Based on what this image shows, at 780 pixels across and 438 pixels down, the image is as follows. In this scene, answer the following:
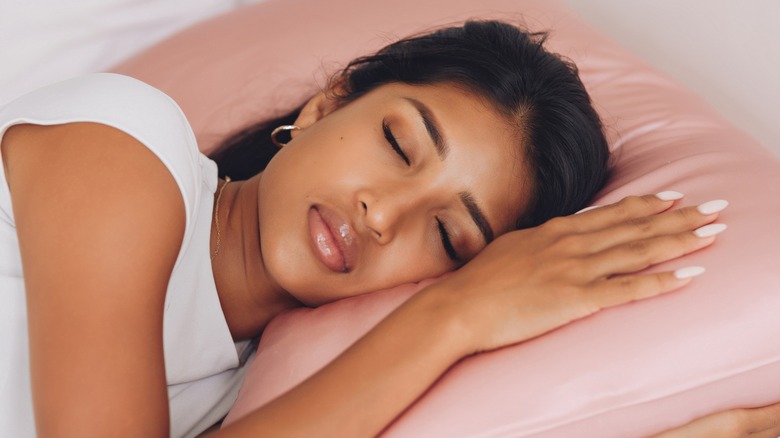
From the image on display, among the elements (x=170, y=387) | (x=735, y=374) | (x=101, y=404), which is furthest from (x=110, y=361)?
(x=735, y=374)

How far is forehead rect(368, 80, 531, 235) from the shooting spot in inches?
48.9

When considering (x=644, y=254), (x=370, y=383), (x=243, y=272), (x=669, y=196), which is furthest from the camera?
(x=243, y=272)

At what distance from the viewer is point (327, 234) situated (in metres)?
1.20

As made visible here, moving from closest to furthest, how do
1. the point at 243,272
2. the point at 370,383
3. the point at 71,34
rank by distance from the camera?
the point at 370,383 < the point at 243,272 < the point at 71,34

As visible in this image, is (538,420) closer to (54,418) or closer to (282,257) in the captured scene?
(282,257)

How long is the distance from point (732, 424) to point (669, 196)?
0.33 meters

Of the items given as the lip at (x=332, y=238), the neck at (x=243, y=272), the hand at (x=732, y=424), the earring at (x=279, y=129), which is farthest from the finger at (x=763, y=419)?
the earring at (x=279, y=129)

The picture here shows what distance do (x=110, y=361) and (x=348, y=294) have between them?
0.39m

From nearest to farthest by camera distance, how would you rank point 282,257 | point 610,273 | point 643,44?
point 610,273 → point 282,257 → point 643,44

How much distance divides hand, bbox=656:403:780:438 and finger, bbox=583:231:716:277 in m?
0.20

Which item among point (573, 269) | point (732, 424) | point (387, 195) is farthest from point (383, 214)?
point (732, 424)

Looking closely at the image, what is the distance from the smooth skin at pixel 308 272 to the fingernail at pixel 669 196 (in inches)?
0.4

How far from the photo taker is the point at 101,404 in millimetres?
968

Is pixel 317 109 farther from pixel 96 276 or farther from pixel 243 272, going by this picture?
pixel 96 276
